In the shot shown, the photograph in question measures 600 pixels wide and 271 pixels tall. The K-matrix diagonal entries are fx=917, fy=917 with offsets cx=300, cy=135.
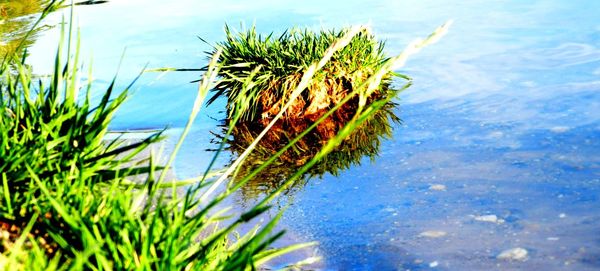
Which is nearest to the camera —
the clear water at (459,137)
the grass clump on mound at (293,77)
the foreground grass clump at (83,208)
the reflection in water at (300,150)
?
the foreground grass clump at (83,208)

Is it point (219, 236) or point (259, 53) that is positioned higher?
point (219, 236)

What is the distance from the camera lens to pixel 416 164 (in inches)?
248

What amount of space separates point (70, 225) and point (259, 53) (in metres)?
5.06

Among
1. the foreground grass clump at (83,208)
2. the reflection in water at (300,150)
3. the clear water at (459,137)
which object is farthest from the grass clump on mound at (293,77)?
the foreground grass clump at (83,208)

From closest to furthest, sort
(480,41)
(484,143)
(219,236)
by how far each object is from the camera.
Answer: (219,236) → (484,143) → (480,41)

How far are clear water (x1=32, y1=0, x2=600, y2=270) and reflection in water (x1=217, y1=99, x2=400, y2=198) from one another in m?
0.15

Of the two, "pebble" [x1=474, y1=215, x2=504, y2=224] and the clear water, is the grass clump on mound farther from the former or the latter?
"pebble" [x1=474, y1=215, x2=504, y2=224]

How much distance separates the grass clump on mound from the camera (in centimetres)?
727

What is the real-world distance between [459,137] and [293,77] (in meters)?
1.38

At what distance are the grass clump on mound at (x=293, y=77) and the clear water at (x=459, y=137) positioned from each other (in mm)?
482

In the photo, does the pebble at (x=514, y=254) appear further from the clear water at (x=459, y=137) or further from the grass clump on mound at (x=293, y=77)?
the grass clump on mound at (x=293, y=77)

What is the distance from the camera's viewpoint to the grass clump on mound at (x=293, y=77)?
23.8ft

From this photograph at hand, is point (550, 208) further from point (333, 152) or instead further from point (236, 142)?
point (236, 142)

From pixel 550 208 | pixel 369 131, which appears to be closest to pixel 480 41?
pixel 369 131
